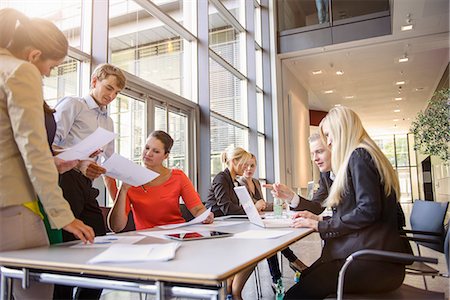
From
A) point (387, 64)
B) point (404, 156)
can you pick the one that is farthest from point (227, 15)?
point (404, 156)

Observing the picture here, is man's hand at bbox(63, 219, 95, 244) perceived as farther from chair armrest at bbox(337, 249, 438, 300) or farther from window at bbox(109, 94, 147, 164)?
window at bbox(109, 94, 147, 164)

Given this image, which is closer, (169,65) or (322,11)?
(169,65)

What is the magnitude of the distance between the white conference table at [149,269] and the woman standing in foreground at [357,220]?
1.07ft

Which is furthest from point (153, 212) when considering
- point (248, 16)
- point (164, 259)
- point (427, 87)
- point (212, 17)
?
point (427, 87)

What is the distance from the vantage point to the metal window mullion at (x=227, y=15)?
608cm

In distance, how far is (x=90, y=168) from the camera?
1.60m

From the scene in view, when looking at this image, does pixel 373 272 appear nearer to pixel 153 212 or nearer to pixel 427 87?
pixel 153 212

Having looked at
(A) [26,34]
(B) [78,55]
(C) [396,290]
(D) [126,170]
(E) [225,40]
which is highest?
(E) [225,40]

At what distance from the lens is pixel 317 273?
1540 mm

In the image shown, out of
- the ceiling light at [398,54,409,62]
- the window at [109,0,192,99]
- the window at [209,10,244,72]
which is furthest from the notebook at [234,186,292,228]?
the ceiling light at [398,54,409,62]

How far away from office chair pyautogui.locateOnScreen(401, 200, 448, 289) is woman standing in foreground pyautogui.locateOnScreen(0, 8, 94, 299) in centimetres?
177

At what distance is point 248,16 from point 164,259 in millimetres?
7026

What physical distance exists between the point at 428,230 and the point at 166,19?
148 inches

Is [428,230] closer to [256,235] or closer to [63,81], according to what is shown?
[256,235]
